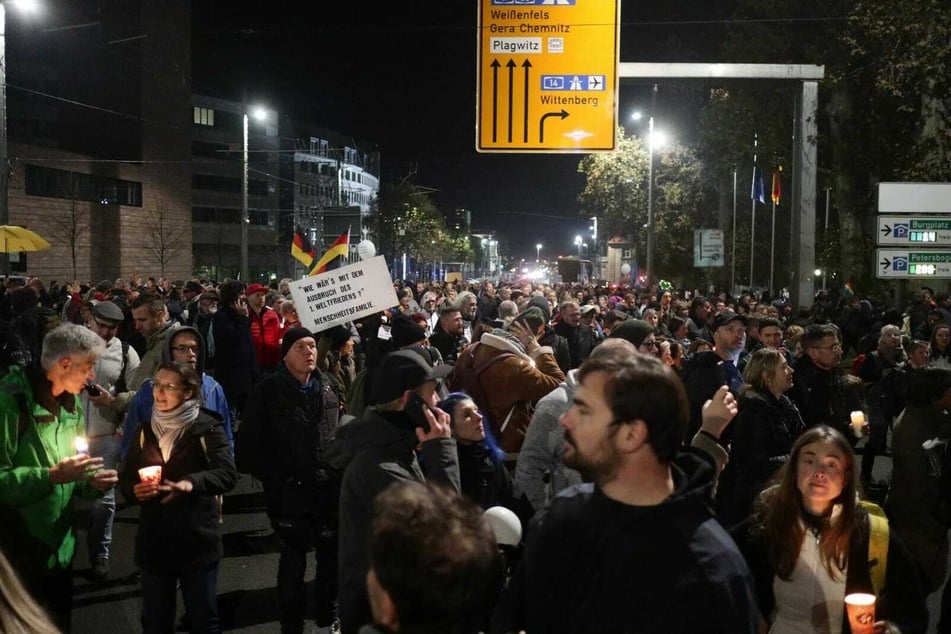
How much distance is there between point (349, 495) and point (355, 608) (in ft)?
1.78

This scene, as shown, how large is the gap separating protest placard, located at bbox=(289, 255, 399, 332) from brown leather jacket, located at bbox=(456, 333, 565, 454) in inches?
87.4

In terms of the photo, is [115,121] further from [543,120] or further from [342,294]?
[342,294]

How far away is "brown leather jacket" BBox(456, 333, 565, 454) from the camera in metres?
6.58

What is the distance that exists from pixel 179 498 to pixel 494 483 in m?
1.61

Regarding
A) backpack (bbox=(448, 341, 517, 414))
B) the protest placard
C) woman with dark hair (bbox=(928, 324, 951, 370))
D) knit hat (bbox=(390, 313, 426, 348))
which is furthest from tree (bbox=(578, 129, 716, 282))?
backpack (bbox=(448, 341, 517, 414))

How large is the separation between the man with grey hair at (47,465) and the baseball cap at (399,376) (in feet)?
4.74

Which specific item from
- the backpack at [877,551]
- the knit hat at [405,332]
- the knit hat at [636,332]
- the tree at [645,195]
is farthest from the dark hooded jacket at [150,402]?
the tree at [645,195]

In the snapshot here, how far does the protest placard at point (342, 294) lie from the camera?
8539 mm

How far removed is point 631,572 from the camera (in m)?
2.41

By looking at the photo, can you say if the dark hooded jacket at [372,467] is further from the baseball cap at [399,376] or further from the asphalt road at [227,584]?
the asphalt road at [227,584]

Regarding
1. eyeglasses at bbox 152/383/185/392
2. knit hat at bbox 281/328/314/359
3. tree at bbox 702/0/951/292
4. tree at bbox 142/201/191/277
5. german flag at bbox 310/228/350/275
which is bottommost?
eyeglasses at bbox 152/383/185/392

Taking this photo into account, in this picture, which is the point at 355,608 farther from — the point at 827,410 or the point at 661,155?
the point at 661,155

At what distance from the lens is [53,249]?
177 feet

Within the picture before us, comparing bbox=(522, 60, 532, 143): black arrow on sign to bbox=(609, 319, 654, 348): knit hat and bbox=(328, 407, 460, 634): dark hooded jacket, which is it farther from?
bbox=(328, 407, 460, 634): dark hooded jacket
